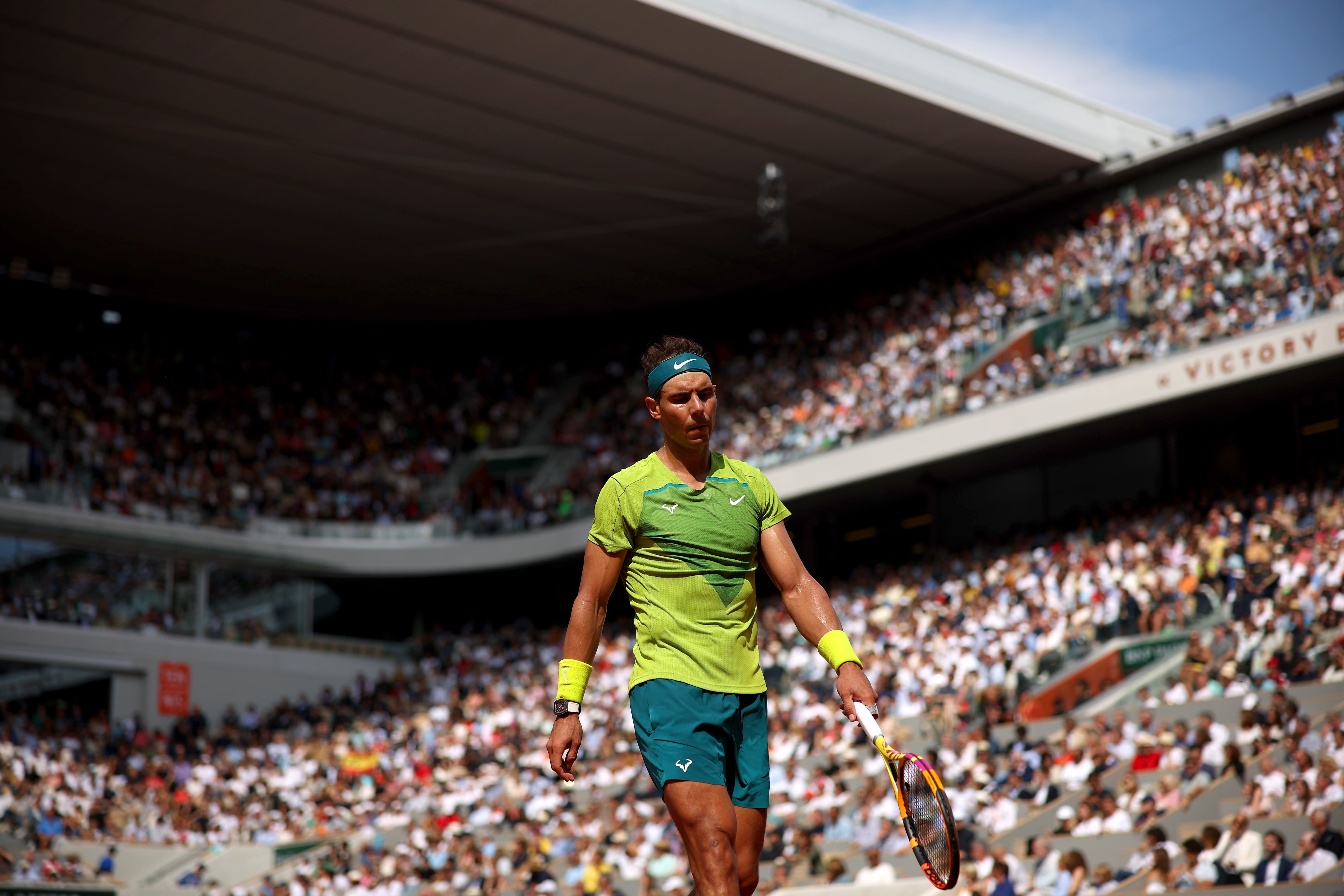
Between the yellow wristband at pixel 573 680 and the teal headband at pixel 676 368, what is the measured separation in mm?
900

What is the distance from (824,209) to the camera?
28.5 m

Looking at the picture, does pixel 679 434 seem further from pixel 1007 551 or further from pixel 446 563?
pixel 446 563

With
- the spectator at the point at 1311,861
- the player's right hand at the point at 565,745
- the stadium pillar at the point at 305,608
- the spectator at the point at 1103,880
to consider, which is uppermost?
the stadium pillar at the point at 305,608

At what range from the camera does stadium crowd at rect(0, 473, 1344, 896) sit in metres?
14.6

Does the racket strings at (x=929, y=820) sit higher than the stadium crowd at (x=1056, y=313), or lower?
lower

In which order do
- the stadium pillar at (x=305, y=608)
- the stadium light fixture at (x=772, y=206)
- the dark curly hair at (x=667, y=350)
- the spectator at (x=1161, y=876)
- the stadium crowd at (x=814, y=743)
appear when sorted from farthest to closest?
1. the stadium pillar at (x=305, y=608)
2. the stadium light fixture at (x=772, y=206)
3. the stadium crowd at (x=814, y=743)
4. the spectator at (x=1161, y=876)
5. the dark curly hair at (x=667, y=350)

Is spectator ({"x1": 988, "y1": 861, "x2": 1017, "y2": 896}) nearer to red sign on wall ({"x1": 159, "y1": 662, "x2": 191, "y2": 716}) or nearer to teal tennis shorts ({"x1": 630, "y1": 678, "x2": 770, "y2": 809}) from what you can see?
teal tennis shorts ({"x1": 630, "y1": 678, "x2": 770, "y2": 809})

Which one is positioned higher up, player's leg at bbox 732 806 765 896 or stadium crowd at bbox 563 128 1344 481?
stadium crowd at bbox 563 128 1344 481

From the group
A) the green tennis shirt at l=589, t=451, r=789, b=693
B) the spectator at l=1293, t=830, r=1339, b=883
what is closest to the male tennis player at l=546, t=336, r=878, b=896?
the green tennis shirt at l=589, t=451, r=789, b=693

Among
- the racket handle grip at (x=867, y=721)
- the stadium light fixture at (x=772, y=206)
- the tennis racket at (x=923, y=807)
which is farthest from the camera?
the stadium light fixture at (x=772, y=206)

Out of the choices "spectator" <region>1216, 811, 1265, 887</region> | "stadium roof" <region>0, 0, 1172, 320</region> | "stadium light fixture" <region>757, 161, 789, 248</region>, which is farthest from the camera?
"stadium roof" <region>0, 0, 1172, 320</region>

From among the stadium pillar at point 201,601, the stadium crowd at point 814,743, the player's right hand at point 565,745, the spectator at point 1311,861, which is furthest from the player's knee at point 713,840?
the stadium pillar at point 201,601

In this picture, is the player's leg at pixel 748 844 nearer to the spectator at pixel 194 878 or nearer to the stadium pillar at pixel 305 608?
the spectator at pixel 194 878

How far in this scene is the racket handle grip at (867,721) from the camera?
4.23 metres
